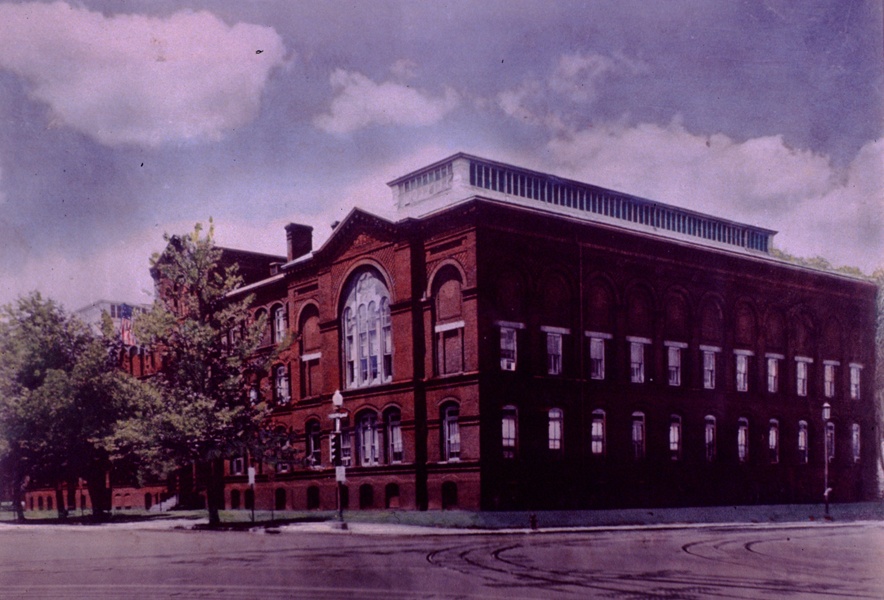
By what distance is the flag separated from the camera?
105 feet

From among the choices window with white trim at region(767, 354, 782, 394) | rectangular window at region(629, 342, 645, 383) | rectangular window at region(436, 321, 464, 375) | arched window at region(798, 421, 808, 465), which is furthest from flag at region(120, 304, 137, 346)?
arched window at region(798, 421, 808, 465)

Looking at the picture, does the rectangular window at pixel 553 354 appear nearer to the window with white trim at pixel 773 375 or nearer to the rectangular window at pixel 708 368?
the rectangular window at pixel 708 368

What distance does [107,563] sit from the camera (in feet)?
62.3

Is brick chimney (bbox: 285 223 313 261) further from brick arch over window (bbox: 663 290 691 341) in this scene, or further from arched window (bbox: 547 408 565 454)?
brick arch over window (bbox: 663 290 691 341)

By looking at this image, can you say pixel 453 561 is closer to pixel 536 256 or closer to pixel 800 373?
pixel 536 256

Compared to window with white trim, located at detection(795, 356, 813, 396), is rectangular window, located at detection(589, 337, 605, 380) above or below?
above

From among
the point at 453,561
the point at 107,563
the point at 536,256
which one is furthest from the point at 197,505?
the point at 453,561

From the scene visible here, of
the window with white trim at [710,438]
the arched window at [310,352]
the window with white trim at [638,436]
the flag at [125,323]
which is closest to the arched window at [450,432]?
the window with white trim at [638,436]

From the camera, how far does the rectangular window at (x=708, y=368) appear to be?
37.2 m

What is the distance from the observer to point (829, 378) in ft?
133

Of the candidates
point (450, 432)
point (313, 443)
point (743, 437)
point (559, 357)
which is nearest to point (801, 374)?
point (743, 437)

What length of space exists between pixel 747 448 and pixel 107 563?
26766mm

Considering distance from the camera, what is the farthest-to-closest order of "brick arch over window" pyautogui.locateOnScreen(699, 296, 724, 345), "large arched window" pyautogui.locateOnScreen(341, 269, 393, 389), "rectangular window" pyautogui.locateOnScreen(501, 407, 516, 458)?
"brick arch over window" pyautogui.locateOnScreen(699, 296, 724, 345)
"large arched window" pyautogui.locateOnScreen(341, 269, 393, 389)
"rectangular window" pyautogui.locateOnScreen(501, 407, 516, 458)

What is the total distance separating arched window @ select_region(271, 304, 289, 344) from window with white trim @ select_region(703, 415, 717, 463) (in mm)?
18090
